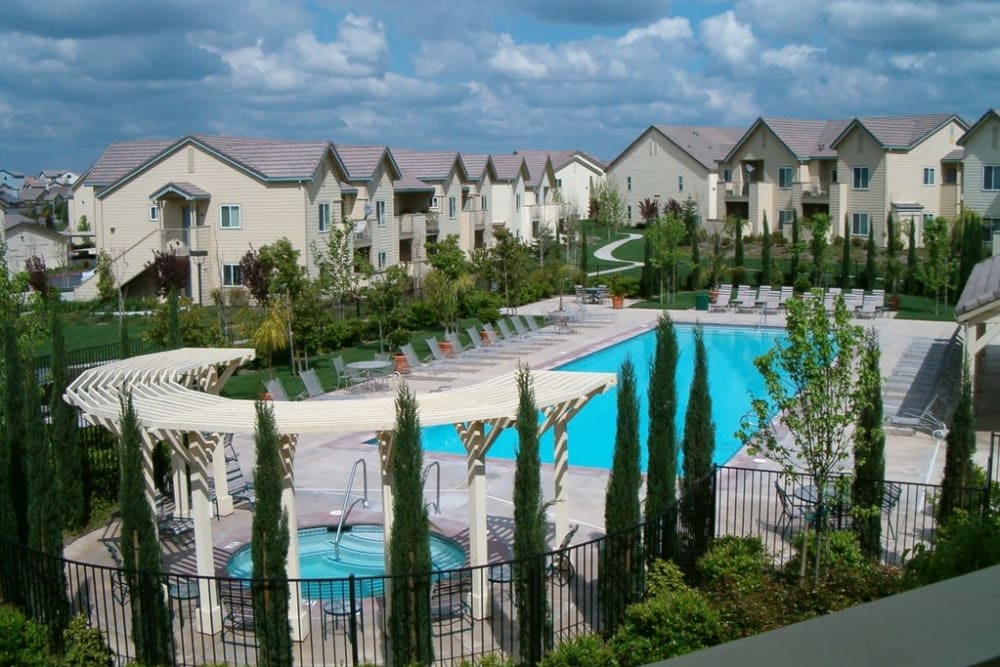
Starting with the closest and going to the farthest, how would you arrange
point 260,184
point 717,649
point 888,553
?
point 717,649 → point 888,553 → point 260,184

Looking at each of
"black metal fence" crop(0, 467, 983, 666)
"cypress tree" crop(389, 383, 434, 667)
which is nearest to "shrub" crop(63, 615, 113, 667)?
"black metal fence" crop(0, 467, 983, 666)

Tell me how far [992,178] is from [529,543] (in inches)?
1979

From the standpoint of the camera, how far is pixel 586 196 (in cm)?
8738

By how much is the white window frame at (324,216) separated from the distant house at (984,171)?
107ft

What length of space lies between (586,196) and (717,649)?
8685 centimetres

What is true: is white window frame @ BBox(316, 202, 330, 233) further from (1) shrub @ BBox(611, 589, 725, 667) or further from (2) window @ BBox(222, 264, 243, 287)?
(1) shrub @ BBox(611, 589, 725, 667)

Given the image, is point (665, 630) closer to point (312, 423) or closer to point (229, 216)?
point (312, 423)

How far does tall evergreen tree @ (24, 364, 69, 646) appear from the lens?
11.9 meters

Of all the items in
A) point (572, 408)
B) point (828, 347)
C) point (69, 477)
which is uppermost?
point (828, 347)

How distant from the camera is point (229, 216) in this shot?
44.7 metres

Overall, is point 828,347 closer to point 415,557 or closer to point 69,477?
point 415,557

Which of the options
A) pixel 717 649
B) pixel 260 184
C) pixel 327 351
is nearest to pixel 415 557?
pixel 717 649

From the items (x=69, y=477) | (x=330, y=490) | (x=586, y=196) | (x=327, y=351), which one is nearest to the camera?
(x=69, y=477)

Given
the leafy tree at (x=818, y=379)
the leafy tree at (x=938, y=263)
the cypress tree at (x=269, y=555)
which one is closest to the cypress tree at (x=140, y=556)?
the cypress tree at (x=269, y=555)
